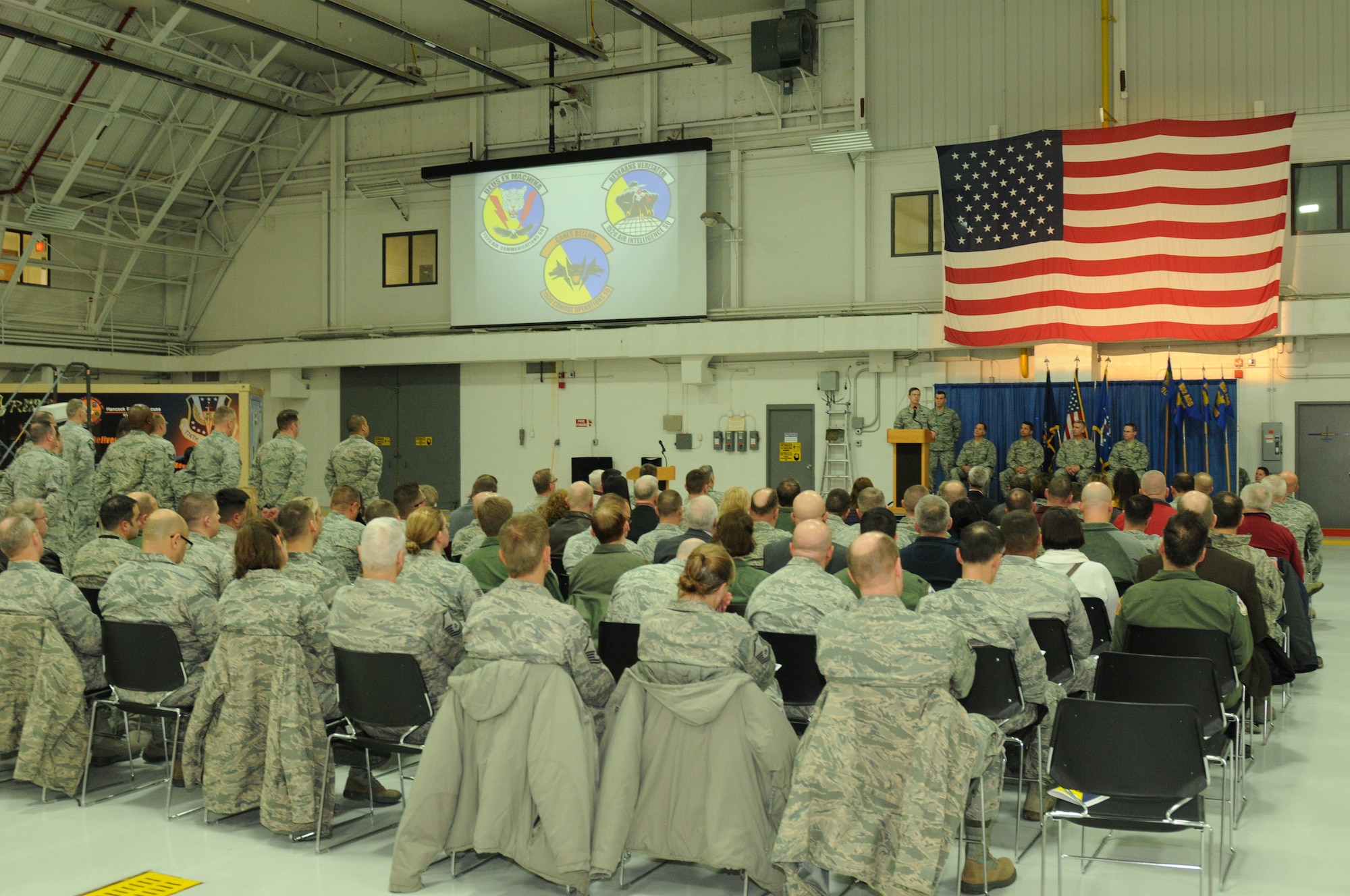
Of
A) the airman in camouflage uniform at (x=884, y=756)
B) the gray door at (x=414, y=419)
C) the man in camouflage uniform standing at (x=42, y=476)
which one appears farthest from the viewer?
the gray door at (x=414, y=419)

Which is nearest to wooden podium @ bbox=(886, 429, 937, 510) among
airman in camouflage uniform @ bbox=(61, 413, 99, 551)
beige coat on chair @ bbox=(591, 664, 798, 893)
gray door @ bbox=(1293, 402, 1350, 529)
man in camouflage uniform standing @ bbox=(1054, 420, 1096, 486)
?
man in camouflage uniform standing @ bbox=(1054, 420, 1096, 486)

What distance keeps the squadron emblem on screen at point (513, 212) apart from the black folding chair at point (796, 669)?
506 inches

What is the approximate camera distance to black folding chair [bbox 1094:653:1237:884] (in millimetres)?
3904

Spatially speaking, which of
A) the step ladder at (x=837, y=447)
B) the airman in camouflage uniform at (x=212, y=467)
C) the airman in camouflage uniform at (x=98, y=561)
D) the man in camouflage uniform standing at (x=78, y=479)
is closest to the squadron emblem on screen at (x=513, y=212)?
the step ladder at (x=837, y=447)

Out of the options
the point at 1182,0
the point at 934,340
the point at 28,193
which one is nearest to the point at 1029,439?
the point at 934,340

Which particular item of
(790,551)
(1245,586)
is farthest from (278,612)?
(1245,586)

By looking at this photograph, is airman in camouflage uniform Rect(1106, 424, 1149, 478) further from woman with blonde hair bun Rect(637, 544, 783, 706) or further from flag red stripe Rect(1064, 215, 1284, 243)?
woman with blonde hair bun Rect(637, 544, 783, 706)

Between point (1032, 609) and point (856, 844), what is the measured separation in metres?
1.51

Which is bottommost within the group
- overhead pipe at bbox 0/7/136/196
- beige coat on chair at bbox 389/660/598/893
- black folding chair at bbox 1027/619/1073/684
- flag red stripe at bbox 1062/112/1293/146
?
beige coat on chair at bbox 389/660/598/893

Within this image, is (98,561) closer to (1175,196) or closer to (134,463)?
(134,463)

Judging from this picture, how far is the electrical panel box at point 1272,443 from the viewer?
43.0 feet

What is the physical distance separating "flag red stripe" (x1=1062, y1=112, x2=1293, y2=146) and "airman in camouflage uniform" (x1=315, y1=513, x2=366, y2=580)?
10.3m

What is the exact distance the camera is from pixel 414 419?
57.6 ft

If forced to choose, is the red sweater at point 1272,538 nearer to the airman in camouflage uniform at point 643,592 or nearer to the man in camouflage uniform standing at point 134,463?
the airman in camouflage uniform at point 643,592
